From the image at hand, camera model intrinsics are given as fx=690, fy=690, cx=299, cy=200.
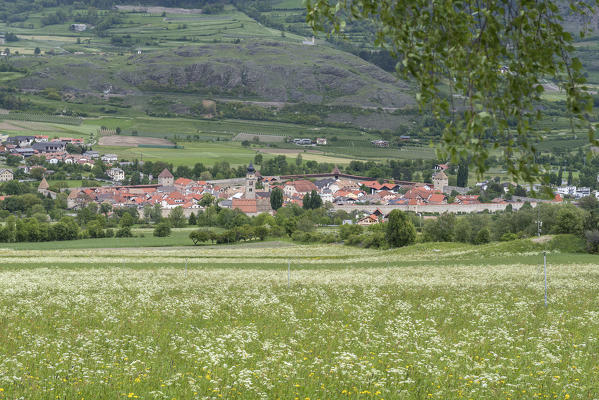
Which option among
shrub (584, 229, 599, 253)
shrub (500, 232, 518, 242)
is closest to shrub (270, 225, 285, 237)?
shrub (500, 232, 518, 242)

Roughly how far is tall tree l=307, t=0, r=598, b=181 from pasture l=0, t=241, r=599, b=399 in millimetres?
4795

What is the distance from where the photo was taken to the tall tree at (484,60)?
8.09 metres

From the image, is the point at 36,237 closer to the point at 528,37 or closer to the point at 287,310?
the point at 287,310

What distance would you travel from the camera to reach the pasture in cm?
1228

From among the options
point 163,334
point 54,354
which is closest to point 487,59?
point 54,354

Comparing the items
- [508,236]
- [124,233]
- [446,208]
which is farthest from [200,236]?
[446,208]

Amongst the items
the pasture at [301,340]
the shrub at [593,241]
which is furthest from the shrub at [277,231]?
the pasture at [301,340]

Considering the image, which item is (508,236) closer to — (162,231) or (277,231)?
(277,231)

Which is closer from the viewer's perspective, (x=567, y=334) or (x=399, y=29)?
(x=399, y=29)

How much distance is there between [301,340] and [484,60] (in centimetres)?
1064

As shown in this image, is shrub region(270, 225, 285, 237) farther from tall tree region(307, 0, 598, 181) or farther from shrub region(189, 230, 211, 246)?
tall tree region(307, 0, 598, 181)

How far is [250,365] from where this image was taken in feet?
46.3

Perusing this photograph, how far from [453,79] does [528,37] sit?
101 centimetres

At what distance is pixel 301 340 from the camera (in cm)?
1716
